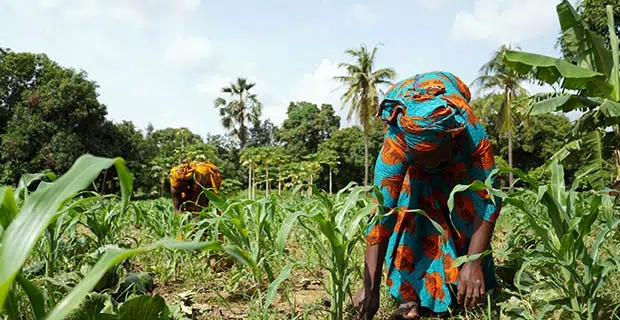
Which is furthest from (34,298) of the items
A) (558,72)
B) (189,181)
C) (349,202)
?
(558,72)

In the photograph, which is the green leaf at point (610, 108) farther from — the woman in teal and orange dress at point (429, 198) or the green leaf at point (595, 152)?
the woman in teal and orange dress at point (429, 198)

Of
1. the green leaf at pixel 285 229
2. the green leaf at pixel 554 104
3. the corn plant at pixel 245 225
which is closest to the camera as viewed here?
the green leaf at pixel 285 229

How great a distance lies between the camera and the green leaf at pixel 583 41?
13.4 ft

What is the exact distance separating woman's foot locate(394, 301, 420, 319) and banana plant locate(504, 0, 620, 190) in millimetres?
1982

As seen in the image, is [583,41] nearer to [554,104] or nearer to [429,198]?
[554,104]

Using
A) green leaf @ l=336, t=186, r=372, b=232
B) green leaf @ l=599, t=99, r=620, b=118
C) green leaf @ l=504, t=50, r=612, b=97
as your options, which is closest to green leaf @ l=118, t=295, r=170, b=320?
green leaf @ l=336, t=186, r=372, b=232

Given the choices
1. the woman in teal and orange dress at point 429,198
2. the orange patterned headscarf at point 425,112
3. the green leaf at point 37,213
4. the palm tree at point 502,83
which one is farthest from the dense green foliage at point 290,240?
the palm tree at point 502,83

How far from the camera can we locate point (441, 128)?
5.41 feet

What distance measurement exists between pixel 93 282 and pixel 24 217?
0.14m

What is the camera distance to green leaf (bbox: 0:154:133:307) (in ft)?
2.05

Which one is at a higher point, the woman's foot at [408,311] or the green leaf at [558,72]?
the green leaf at [558,72]

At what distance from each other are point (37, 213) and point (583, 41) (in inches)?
184

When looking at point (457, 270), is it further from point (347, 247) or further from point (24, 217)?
point (24, 217)

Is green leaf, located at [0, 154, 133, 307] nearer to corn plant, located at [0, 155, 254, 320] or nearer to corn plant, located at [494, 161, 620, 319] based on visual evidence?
corn plant, located at [0, 155, 254, 320]
